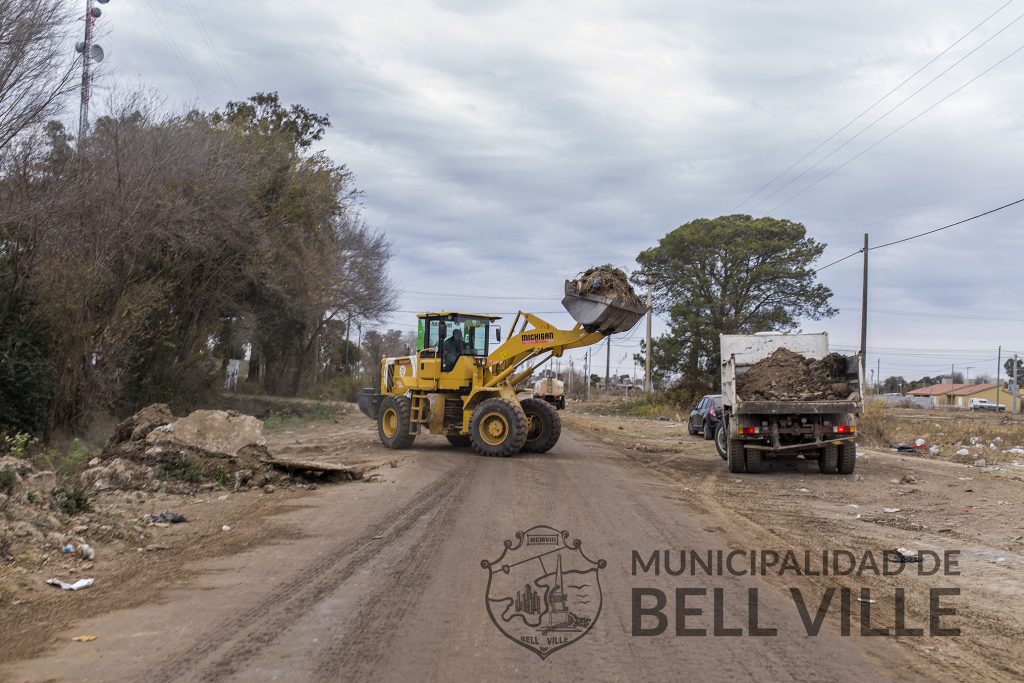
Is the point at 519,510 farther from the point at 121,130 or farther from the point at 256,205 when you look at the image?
the point at 256,205

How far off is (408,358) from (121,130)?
992cm

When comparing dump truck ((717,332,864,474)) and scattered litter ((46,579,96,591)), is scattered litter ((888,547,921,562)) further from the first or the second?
dump truck ((717,332,864,474))

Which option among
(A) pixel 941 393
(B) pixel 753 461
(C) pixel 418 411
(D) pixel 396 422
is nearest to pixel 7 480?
(C) pixel 418 411

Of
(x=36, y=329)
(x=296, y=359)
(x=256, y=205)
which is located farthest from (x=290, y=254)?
(x=296, y=359)

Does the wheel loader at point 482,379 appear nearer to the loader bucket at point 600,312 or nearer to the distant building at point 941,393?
the loader bucket at point 600,312

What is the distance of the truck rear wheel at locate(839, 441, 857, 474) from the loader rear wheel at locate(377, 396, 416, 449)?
9.50m

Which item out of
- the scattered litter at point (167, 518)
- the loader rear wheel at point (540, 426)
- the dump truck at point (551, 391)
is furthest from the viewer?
the dump truck at point (551, 391)

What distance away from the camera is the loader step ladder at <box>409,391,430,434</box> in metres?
20.8

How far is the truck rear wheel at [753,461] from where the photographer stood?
18102mm

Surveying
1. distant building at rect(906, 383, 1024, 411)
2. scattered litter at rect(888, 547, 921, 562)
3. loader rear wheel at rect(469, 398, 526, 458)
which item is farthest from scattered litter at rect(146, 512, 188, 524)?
distant building at rect(906, 383, 1024, 411)

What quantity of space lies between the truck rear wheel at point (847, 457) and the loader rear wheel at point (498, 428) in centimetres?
630

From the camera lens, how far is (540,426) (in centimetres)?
2009

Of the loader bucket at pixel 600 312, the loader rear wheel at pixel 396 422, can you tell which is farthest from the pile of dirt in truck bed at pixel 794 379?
the loader rear wheel at pixel 396 422

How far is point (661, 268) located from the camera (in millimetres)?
51906
